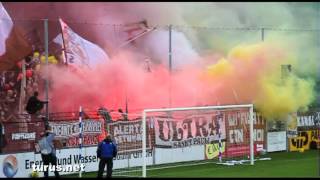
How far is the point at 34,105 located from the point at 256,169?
25.6 feet

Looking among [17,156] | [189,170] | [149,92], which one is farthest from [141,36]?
[17,156]

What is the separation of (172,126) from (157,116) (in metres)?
0.77

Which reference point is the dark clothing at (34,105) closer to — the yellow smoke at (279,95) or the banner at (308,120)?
the yellow smoke at (279,95)

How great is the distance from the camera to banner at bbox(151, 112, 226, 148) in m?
24.6

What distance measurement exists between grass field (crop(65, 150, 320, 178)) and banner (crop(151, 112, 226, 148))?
95cm

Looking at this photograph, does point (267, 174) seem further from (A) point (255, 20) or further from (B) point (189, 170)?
(A) point (255, 20)

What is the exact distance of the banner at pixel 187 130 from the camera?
2458 cm

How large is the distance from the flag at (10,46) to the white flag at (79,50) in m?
1.53

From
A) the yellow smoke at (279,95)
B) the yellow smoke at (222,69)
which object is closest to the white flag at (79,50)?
the yellow smoke at (222,69)

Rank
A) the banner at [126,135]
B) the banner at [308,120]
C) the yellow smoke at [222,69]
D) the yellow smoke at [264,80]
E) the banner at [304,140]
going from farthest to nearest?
the banner at [308,120], the banner at [304,140], the yellow smoke at [222,69], the yellow smoke at [264,80], the banner at [126,135]

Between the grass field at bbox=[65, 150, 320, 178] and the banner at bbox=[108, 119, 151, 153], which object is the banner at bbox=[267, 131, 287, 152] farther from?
the banner at bbox=[108, 119, 151, 153]

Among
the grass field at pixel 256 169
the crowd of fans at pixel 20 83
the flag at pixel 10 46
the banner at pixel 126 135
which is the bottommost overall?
the grass field at pixel 256 169

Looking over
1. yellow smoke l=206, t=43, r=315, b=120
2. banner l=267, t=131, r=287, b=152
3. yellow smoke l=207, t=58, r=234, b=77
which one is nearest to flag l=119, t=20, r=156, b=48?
yellow smoke l=207, t=58, r=234, b=77

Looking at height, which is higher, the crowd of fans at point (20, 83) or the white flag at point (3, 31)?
the white flag at point (3, 31)
